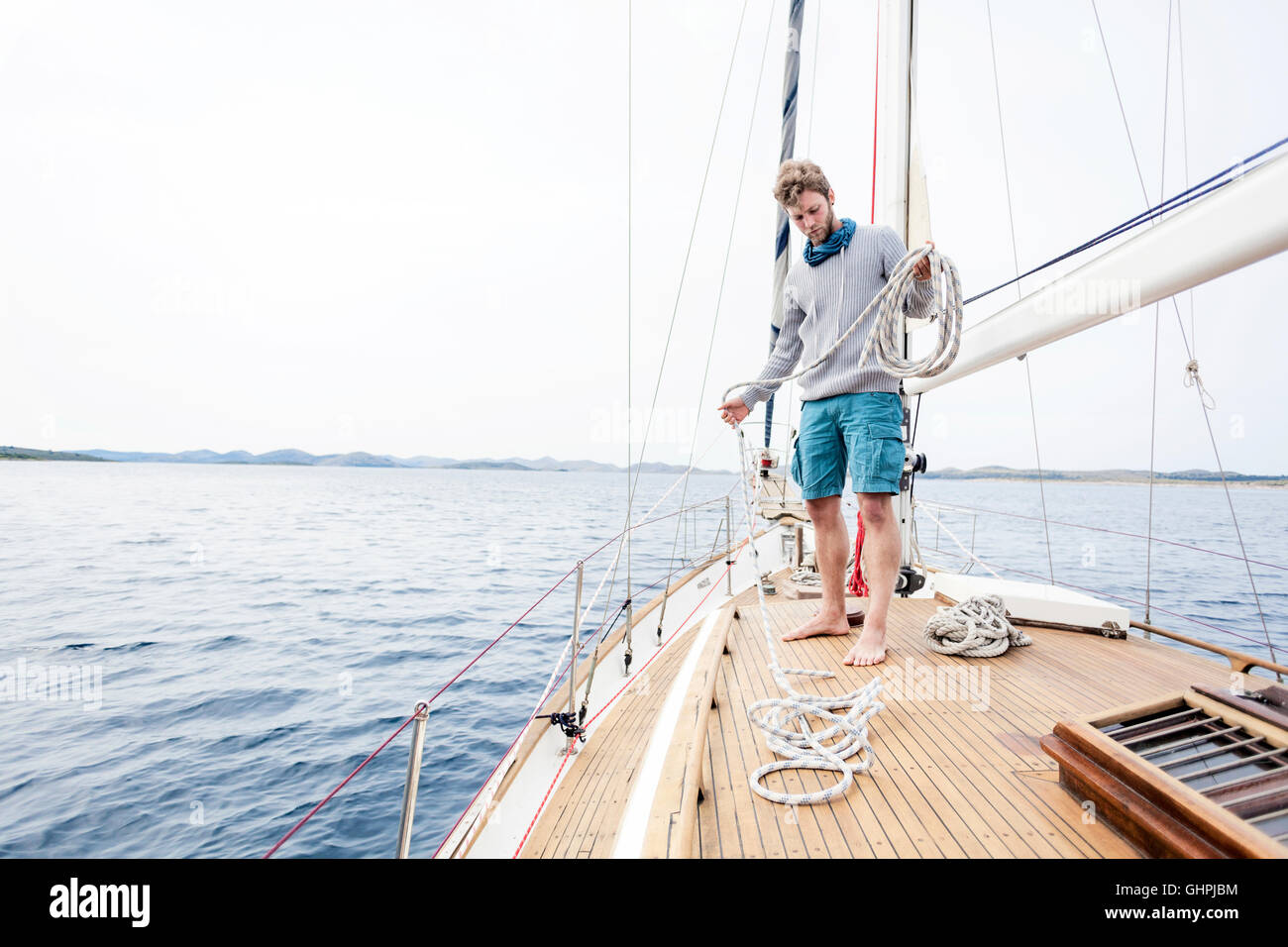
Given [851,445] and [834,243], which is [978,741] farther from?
[834,243]

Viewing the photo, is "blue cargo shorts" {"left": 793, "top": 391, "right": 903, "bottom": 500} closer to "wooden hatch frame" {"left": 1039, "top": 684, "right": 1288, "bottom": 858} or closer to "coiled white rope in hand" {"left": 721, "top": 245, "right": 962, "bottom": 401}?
"coiled white rope in hand" {"left": 721, "top": 245, "right": 962, "bottom": 401}

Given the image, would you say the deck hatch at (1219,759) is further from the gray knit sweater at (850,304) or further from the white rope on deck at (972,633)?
the gray knit sweater at (850,304)

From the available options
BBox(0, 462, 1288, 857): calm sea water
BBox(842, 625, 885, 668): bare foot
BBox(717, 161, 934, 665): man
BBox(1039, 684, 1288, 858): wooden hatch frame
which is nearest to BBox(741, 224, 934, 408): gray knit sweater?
BBox(717, 161, 934, 665): man

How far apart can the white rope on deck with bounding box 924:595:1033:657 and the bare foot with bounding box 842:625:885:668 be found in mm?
313

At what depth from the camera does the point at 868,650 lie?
6.85ft

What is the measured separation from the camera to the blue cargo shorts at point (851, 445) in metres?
1.99

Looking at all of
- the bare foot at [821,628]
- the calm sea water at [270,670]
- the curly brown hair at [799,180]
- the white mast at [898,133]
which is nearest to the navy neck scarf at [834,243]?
the curly brown hair at [799,180]

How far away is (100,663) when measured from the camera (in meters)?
5.90

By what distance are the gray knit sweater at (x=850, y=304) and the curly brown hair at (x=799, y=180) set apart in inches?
8.9

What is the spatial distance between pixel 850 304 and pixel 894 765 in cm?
150

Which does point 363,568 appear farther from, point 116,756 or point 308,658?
point 116,756

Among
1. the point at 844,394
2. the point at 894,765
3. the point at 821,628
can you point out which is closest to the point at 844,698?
the point at 894,765
